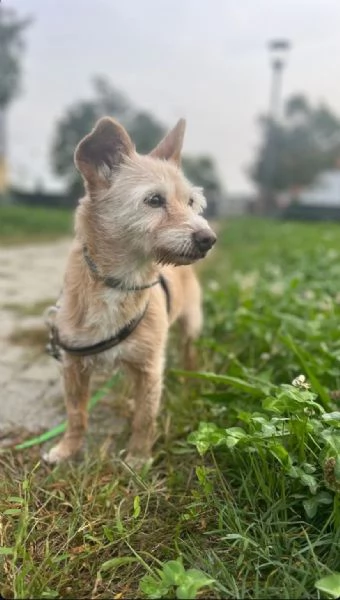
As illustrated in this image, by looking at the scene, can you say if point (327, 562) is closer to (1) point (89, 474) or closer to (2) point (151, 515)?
(2) point (151, 515)

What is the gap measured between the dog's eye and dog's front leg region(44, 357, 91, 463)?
2.45ft

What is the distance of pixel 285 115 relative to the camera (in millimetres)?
28109

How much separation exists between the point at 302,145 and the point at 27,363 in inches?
1141

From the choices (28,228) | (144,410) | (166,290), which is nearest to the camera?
(144,410)

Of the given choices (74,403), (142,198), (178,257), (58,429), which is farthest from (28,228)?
(178,257)

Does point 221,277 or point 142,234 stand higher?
point 142,234

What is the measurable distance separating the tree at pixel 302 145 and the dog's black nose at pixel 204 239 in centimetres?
2701

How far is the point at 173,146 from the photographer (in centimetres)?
225

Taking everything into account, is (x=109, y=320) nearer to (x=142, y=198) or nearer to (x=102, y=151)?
(x=142, y=198)

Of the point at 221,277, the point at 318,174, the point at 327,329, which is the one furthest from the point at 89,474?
the point at 318,174

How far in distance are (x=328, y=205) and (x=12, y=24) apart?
19.3 metres

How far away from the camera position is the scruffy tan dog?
2043 millimetres

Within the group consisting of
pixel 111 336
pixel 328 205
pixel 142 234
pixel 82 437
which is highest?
pixel 142 234

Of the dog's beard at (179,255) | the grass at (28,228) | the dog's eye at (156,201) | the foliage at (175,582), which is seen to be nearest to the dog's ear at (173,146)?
the dog's eye at (156,201)
